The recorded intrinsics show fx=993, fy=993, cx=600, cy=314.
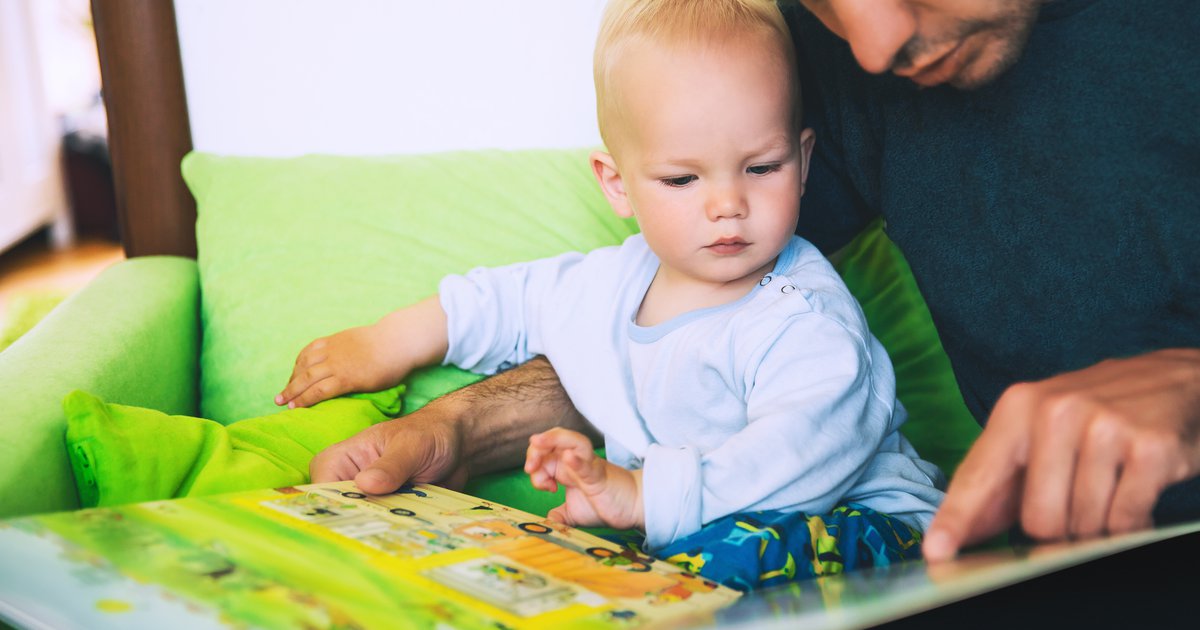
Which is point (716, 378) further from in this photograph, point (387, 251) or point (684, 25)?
point (387, 251)

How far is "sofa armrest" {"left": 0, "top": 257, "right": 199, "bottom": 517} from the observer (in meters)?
0.78

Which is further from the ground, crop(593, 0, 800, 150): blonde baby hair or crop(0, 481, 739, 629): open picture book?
crop(593, 0, 800, 150): blonde baby hair

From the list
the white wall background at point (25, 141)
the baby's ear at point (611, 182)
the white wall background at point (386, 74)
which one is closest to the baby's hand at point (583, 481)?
the baby's ear at point (611, 182)

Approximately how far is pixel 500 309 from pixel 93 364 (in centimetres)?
A: 43

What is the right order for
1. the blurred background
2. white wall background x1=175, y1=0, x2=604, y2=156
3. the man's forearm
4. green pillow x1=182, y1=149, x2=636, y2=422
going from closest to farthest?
the man's forearm → green pillow x1=182, y1=149, x2=636, y2=422 → white wall background x1=175, y1=0, x2=604, y2=156 → the blurred background

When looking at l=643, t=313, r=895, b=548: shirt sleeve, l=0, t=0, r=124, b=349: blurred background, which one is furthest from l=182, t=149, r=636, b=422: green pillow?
l=0, t=0, r=124, b=349: blurred background

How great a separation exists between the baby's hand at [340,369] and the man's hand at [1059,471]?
0.69 metres

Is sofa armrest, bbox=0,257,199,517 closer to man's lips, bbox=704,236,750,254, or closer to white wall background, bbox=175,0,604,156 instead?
white wall background, bbox=175,0,604,156

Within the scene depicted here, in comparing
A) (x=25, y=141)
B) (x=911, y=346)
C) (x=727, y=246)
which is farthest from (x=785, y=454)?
(x=25, y=141)

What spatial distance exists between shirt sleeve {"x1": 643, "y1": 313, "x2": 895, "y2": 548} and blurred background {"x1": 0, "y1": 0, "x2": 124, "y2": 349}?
3425mm

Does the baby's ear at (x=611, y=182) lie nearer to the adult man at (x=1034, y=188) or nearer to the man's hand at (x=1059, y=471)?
the adult man at (x=1034, y=188)

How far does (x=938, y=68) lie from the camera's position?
88cm

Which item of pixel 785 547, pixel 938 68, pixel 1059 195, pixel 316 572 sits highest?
pixel 938 68

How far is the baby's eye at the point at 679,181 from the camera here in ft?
3.10
